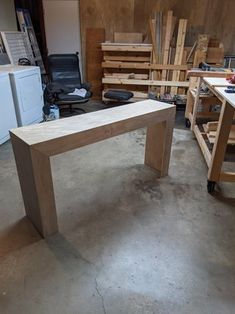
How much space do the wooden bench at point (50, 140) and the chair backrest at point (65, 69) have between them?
2.57 metres

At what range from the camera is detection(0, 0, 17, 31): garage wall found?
154 inches

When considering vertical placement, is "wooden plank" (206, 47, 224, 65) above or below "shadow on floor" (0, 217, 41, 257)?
above

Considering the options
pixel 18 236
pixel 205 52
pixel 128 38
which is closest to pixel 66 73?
pixel 128 38

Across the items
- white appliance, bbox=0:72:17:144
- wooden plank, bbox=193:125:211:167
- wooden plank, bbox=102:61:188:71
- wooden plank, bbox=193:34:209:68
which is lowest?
wooden plank, bbox=193:125:211:167

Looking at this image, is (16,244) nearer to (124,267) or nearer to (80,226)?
(80,226)

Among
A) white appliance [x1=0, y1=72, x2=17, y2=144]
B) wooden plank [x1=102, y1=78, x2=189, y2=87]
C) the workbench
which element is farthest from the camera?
wooden plank [x1=102, y1=78, x2=189, y2=87]

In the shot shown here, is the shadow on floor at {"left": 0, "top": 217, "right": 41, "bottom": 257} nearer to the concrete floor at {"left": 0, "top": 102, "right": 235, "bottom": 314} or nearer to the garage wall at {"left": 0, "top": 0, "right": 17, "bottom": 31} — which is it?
the concrete floor at {"left": 0, "top": 102, "right": 235, "bottom": 314}

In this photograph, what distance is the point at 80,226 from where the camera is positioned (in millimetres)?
1801

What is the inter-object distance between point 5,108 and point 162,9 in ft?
10.7

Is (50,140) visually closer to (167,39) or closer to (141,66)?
(141,66)

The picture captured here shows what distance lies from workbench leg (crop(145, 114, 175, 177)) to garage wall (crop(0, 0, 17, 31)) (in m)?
3.34

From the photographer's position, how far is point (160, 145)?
232 centimetres

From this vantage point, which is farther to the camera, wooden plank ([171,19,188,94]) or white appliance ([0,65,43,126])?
wooden plank ([171,19,188,94])

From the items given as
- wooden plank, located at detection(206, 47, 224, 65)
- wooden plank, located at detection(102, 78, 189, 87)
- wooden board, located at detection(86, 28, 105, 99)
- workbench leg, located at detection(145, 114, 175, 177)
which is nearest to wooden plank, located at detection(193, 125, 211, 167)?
workbench leg, located at detection(145, 114, 175, 177)
